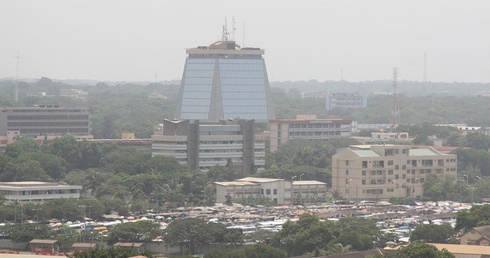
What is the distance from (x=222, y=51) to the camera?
14275 cm

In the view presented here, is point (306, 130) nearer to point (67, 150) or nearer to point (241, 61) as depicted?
point (241, 61)

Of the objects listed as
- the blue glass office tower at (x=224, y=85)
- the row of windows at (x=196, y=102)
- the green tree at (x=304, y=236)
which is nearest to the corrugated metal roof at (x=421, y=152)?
the green tree at (x=304, y=236)

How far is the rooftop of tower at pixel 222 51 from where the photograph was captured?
469 feet

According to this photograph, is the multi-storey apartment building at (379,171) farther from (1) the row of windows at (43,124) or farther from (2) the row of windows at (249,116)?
(2) the row of windows at (249,116)

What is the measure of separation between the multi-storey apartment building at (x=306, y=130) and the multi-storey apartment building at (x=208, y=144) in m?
21.8

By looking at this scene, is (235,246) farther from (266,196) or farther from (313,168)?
(313,168)

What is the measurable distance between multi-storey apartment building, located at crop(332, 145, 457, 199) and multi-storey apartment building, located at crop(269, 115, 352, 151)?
3022 cm

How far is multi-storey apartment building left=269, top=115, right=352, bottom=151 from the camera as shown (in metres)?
129

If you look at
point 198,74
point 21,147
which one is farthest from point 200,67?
point 21,147

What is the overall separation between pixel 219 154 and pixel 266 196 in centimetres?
1248

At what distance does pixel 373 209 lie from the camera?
8475 cm

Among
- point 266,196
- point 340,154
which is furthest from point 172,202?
point 340,154

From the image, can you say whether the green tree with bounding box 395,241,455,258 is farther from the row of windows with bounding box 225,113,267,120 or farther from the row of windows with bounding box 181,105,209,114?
the row of windows with bounding box 181,105,209,114

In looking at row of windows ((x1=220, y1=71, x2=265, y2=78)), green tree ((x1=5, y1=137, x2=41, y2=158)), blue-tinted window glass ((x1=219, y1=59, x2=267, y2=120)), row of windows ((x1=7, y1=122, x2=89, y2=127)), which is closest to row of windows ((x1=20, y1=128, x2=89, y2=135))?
row of windows ((x1=7, y1=122, x2=89, y2=127))
